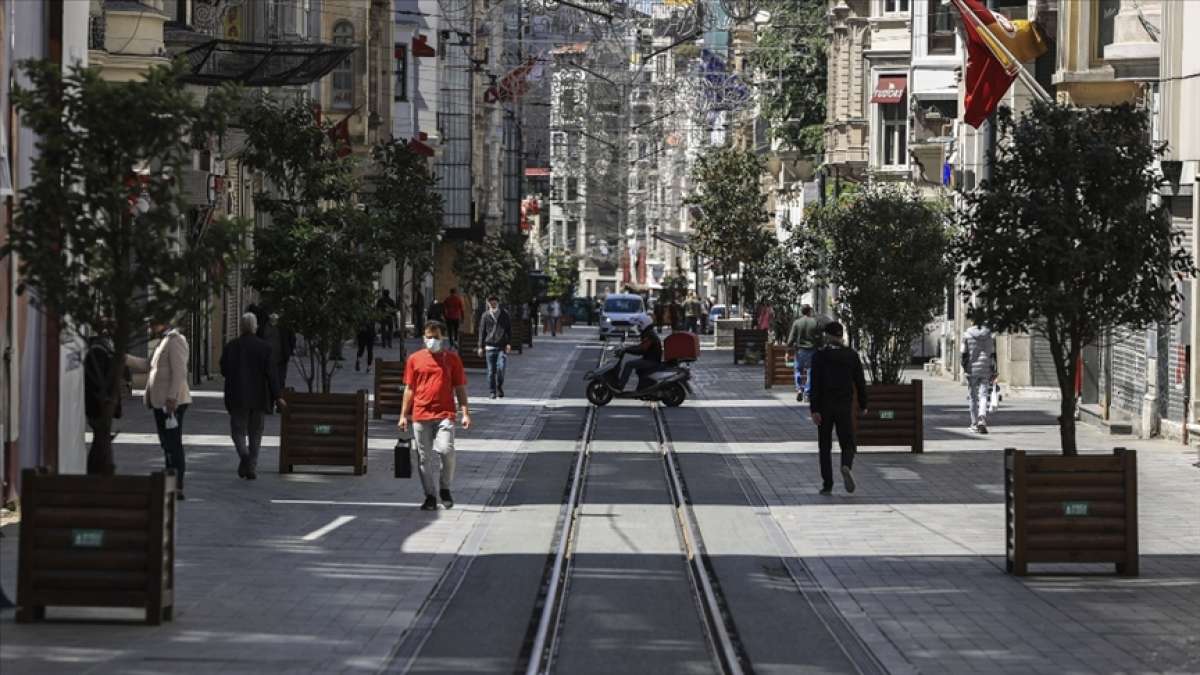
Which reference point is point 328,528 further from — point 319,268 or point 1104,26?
point 1104,26

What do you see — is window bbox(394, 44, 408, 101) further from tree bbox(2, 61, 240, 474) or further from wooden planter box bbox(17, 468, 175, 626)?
wooden planter box bbox(17, 468, 175, 626)

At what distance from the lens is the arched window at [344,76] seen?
5575 cm

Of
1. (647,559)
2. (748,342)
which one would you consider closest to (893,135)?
(748,342)

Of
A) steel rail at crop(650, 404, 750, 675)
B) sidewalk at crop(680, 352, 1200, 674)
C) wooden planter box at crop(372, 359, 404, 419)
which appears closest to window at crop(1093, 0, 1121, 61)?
sidewalk at crop(680, 352, 1200, 674)

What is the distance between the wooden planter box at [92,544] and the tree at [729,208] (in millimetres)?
57931

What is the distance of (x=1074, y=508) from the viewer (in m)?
15.7

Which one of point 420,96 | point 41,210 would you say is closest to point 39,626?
point 41,210

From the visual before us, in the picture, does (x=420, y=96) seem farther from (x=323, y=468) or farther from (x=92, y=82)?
(x=92, y=82)

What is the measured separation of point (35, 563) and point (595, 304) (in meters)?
111

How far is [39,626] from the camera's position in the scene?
12.6m

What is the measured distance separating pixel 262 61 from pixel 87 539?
58.7 feet

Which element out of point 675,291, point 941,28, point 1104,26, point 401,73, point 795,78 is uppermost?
point 795,78

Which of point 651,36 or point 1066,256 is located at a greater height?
point 651,36

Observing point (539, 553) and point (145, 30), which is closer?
point (539, 553)
